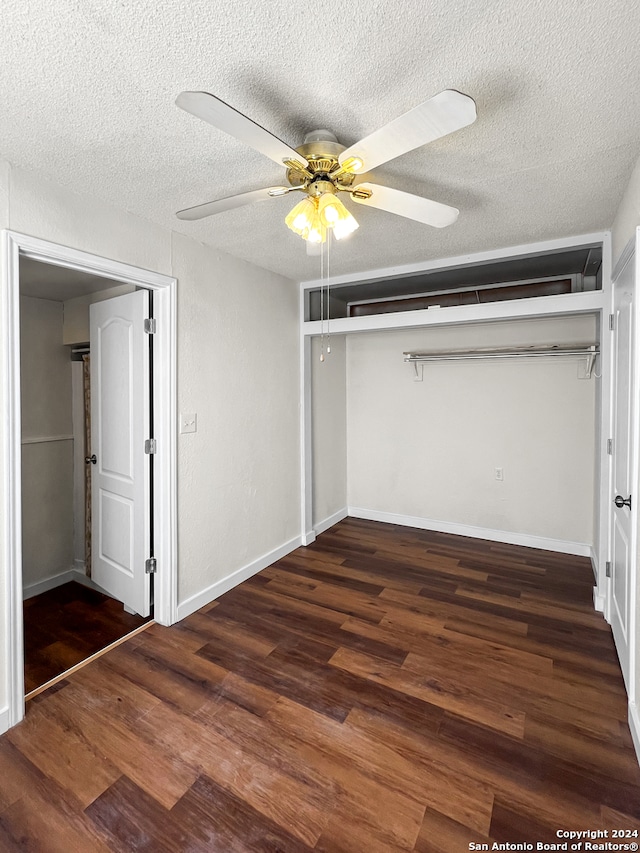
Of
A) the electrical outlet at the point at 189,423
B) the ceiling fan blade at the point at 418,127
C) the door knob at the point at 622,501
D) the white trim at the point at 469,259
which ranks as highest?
the white trim at the point at 469,259

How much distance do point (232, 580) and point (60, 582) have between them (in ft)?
4.95

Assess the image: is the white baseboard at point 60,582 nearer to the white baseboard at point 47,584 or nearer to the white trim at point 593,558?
the white baseboard at point 47,584

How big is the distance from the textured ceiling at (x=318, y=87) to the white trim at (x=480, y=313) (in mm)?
647

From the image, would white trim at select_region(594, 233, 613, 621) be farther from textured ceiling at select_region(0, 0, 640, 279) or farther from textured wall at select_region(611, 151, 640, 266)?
textured ceiling at select_region(0, 0, 640, 279)

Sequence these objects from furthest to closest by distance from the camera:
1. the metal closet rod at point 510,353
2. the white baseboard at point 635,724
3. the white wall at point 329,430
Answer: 1. the white wall at point 329,430
2. the metal closet rod at point 510,353
3. the white baseboard at point 635,724

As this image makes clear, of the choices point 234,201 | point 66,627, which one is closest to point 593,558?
point 234,201

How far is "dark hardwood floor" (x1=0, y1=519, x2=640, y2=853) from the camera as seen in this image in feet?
4.66

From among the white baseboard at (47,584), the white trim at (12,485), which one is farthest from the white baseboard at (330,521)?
the white trim at (12,485)

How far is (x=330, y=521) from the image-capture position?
4551 mm

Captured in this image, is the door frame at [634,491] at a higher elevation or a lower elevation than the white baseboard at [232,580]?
higher

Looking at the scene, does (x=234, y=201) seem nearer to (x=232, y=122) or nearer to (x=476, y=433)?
(x=232, y=122)

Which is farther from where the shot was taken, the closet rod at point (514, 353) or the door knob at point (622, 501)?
the closet rod at point (514, 353)

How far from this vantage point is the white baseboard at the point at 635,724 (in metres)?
1.67

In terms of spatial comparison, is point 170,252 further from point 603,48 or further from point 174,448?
point 603,48
